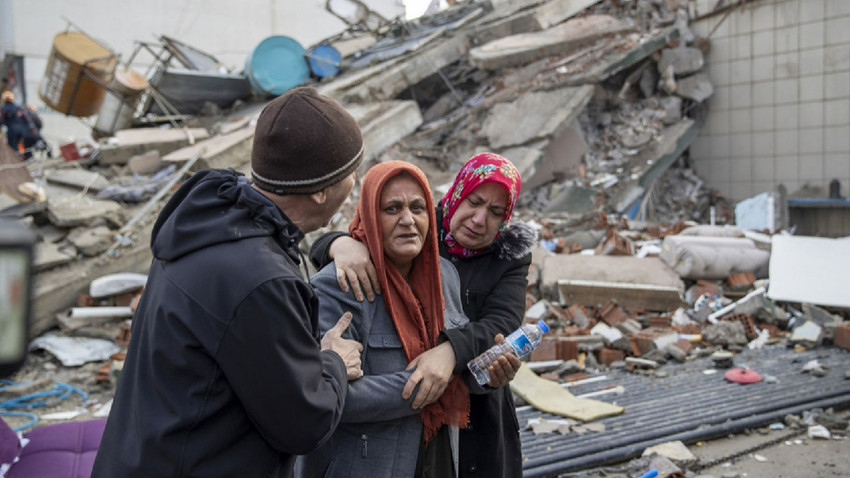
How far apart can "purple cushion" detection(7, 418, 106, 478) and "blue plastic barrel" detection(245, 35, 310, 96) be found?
8.78 metres

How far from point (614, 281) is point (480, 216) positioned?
4.55m

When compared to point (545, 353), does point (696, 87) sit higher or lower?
A: higher

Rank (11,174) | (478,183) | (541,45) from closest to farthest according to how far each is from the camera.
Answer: (478,183), (11,174), (541,45)

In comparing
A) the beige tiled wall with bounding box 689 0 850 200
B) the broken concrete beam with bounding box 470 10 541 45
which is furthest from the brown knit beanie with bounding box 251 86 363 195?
the broken concrete beam with bounding box 470 10 541 45

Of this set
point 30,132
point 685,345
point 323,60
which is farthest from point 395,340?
point 30,132

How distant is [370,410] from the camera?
1.72 m

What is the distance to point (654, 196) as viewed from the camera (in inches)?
382

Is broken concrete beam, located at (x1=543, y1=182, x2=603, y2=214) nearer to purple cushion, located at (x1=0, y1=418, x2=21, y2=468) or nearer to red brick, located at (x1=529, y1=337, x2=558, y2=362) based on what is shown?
red brick, located at (x1=529, y1=337, x2=558, y2=362)

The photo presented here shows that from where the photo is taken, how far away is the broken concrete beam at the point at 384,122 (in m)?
8.73

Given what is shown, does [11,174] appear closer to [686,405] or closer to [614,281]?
[614,281]

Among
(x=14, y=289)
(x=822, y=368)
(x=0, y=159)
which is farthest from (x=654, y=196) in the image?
(x=14, y=289)

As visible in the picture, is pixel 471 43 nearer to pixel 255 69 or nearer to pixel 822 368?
pixel 255 69

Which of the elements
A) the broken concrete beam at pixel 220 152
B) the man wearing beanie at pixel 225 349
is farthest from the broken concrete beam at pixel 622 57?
the man wearing beanie at pixel 225 349

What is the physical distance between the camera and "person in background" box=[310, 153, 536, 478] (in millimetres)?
1843
